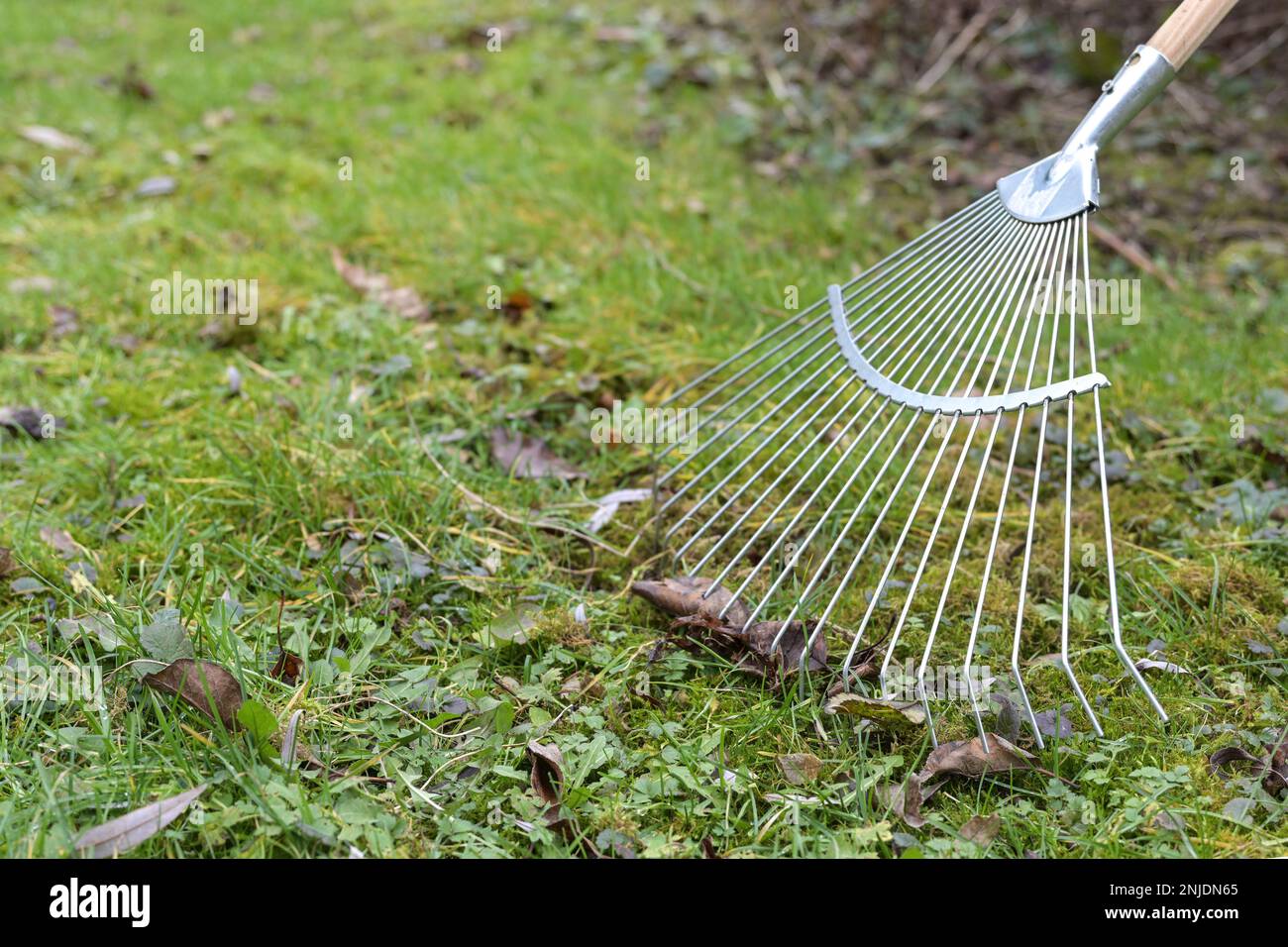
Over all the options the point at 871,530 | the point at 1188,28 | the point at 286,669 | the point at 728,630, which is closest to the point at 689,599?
the point at 728,630

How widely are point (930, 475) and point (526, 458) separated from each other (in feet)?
3.70

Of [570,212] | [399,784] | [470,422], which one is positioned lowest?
[399,784]

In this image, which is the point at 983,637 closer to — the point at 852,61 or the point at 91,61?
the point at 852,61

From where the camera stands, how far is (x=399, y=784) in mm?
1788

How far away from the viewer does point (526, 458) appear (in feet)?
9.07

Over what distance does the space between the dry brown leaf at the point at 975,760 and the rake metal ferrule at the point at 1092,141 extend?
1115 mm

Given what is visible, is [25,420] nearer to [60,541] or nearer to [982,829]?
[60,541]

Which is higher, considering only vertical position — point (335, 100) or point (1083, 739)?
point (335, 100)

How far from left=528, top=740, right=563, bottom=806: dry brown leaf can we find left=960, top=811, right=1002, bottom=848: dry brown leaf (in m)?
0.65

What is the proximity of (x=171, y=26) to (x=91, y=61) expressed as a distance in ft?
2.08

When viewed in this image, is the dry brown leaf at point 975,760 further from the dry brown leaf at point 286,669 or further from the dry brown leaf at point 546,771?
the dry brown leaf at point 286,669

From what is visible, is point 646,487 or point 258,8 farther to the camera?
point 258,8

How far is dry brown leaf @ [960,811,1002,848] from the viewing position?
5.63ft

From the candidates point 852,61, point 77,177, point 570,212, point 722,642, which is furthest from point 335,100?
point 722,642
